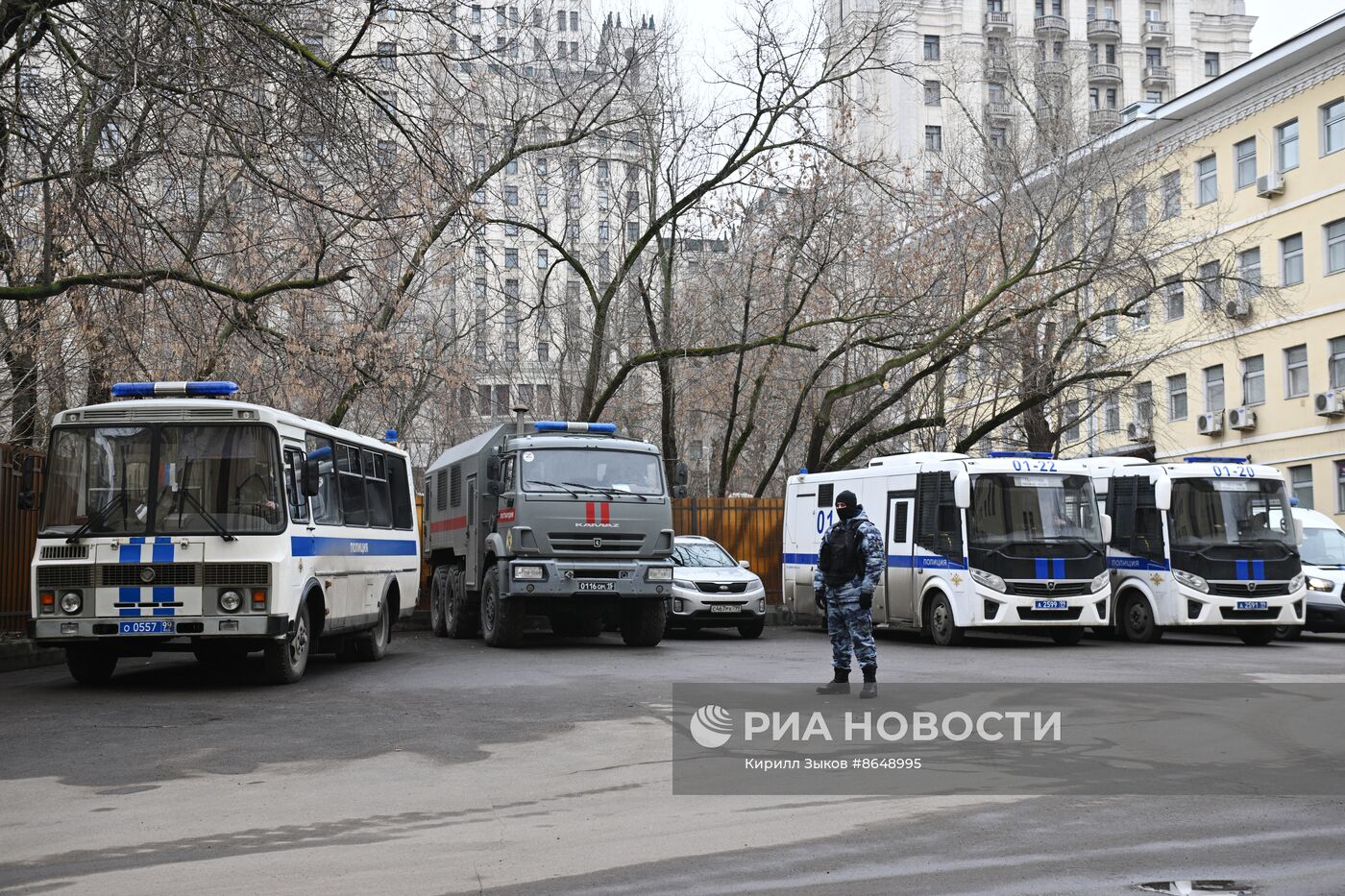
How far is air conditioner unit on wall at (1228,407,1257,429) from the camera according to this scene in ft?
149

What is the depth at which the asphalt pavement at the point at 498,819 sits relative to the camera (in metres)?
6.45

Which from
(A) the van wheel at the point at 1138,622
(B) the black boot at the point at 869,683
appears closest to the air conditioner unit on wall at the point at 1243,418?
(A) the van wheel at the point at 1138,622

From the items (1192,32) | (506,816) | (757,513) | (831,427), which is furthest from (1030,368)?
(1192,32)

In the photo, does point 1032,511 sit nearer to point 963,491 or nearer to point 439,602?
point 963,491

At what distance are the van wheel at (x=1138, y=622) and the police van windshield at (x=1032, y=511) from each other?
6.80 ft

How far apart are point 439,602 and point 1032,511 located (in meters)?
9.68

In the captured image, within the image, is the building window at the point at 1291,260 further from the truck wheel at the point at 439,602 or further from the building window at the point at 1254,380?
the truck wheel at the point at 439,602

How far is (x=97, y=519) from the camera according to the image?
1451 cm

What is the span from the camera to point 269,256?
2466 centimetres

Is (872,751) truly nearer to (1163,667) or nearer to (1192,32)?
(1163,667)

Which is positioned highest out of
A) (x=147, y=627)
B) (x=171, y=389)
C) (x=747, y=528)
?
(x=171, y=389)

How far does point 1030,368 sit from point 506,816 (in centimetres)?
2378

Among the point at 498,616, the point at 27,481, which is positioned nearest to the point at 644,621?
the point at 498,616

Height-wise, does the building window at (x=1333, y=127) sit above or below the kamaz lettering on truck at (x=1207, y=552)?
above
